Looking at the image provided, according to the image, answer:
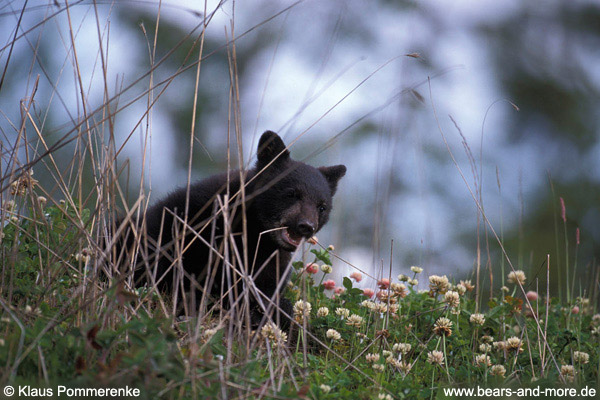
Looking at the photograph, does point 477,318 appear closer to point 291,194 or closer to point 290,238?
point 290,238

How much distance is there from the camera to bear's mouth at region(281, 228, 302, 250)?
14.4ft

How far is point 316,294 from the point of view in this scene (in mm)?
4199

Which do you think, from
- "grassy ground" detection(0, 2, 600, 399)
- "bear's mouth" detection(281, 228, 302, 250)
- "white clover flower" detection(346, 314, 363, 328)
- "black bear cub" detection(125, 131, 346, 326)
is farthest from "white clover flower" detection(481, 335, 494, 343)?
"bear's mouth" detection(281, 228, 302, 250)

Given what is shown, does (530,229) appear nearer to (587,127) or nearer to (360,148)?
(587,127)

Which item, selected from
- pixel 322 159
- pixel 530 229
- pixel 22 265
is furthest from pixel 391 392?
pixel 530 229

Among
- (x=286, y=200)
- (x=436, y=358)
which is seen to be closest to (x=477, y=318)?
(x=436, y=358)

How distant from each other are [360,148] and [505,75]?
372 centimetres

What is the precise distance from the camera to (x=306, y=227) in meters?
4.34

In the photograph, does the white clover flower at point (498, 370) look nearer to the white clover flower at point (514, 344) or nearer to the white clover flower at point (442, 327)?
the white clover flower at point (514, 344)

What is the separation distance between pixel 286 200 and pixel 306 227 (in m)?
0.28

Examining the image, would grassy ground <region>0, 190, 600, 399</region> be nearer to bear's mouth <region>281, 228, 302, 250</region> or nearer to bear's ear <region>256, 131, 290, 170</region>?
bear's mouth <region>281, 228, 302, 250</region>

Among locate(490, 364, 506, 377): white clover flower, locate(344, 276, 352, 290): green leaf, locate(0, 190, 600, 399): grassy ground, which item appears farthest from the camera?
locate(344, 276, 352, 290): green leaf

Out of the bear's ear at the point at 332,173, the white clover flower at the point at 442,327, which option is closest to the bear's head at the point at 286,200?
the bear's ear at the point at 332,173

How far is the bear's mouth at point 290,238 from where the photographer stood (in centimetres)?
438
